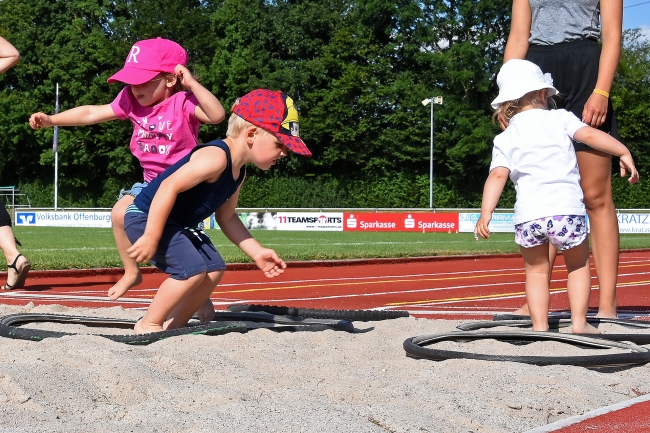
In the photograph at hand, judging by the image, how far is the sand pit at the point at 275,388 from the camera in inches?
128

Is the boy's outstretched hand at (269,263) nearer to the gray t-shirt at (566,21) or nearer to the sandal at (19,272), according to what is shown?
the gray t-shirt at (566,21)

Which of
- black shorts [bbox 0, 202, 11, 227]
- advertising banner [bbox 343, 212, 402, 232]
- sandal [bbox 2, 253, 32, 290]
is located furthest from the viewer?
advertising banner [bbox 343, 212, 402, 232]

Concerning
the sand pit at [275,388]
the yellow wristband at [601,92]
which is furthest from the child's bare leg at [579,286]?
the yellow wristband at [601,92]

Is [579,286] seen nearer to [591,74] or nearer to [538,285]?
[538,285]

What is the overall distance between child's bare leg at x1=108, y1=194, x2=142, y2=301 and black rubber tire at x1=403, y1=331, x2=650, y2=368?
2.11m

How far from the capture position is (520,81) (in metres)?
5.57

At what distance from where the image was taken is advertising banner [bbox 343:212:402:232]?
133 feet

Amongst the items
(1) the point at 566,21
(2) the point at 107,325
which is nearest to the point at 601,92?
(1) the point at 566,21

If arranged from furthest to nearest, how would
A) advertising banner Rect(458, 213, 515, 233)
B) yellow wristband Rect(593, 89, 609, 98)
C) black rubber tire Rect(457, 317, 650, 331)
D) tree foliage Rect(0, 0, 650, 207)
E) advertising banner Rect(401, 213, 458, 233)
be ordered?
tree foliage Rect(0, 0, 650, 207) → advertising banner Rect(401, 213, 458, 233) → advertising banner Rect(458, 213, 515, 233) → yellow wristband Rect(593, 89, 609, 98) → black rubber tire Rect(457, 317, 650, 331)

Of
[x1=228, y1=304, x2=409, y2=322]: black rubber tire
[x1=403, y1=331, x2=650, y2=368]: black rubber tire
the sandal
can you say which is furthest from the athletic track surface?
[x1=228, y1=304, x2=409, y2=322]: black rubber tire

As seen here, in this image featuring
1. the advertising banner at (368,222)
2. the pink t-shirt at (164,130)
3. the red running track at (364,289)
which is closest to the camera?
the pink t-shirt at (164,130)

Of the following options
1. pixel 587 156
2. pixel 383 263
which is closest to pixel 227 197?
pixel 587 156

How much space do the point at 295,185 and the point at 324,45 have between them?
929 cm

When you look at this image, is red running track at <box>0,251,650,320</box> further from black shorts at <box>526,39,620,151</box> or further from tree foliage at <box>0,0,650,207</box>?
tree foliage at <box>0,0,650,207</box>
